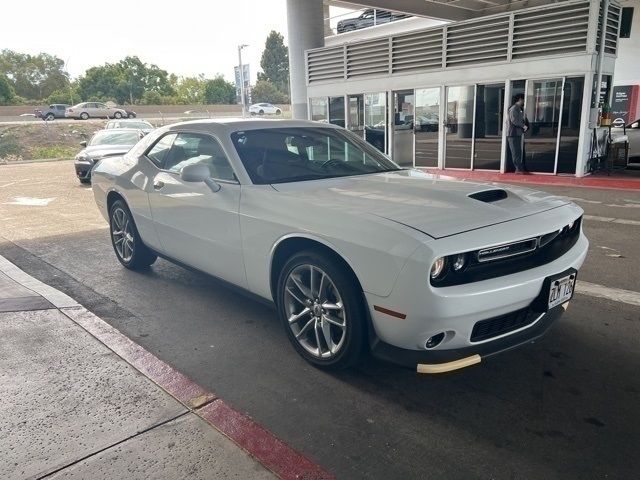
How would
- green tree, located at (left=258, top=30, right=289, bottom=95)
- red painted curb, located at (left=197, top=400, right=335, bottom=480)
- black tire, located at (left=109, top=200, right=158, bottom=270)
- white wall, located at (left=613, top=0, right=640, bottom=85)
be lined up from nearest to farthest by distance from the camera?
red painted curb, located at (left=197, top=400, right=335, bottom=480), black tire, located at (left=109, top=200, right=158, bottom=270), white wall, located at (left=613, top=0, right=640, bottom=85), green tree, located at (left=258, top=30, right=289, bottom=95)

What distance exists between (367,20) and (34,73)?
275ft

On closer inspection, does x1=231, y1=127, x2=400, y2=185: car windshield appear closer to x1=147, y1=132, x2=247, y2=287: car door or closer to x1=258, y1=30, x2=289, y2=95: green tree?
x1=147, y1=132, x2=247, y2=287: car door

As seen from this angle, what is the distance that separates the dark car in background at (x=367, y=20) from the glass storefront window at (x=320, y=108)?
10.4m

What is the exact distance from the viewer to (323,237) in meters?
3.02

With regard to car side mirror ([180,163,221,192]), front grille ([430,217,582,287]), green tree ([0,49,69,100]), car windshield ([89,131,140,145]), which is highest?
green tree ([0,49,69,100])

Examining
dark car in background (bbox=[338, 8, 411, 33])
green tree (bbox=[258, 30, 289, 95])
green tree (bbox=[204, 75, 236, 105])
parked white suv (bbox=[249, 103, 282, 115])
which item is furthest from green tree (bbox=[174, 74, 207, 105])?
dark car in background (bbox=[338, 8, 411, 33])

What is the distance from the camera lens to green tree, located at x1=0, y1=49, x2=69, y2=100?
87938mm

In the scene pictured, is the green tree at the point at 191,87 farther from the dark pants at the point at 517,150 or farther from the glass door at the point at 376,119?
the dark pants at the point at 517,150

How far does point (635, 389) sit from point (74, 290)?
472 centimetres

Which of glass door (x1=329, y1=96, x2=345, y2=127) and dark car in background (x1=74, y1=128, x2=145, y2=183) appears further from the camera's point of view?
glass door (x1=329, y1=96, x2=345, y2=127)

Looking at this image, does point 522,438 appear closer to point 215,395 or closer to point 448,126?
point 215,395

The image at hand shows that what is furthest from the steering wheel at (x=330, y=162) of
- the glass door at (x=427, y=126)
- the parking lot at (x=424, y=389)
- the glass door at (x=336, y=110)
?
the glass door at (x=336, y=110)

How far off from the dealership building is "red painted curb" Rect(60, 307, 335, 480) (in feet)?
37.4

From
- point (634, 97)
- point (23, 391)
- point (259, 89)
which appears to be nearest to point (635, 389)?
point (23, 391)
